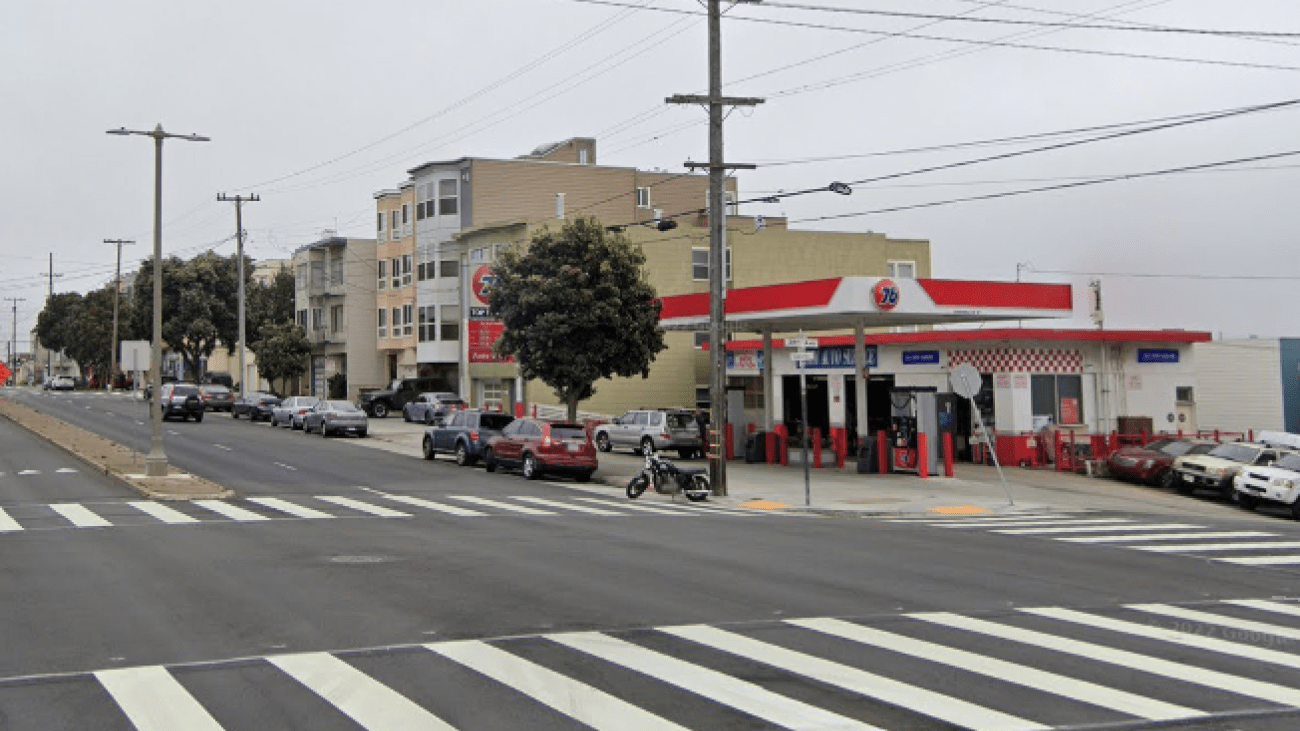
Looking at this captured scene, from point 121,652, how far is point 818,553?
350 inches

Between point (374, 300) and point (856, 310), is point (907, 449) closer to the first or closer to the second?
point (856, 310)

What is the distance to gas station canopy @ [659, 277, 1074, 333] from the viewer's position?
90.0 feet

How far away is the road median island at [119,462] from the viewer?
2267 centimetres

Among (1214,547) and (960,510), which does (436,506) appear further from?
(1214,547)

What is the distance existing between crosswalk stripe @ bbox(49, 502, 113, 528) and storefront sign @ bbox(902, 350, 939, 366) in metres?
23.0

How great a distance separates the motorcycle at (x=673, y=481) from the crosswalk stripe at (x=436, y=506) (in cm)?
464

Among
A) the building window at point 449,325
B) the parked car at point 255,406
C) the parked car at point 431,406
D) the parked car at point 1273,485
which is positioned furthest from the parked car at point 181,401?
the parked car at point 1273,485

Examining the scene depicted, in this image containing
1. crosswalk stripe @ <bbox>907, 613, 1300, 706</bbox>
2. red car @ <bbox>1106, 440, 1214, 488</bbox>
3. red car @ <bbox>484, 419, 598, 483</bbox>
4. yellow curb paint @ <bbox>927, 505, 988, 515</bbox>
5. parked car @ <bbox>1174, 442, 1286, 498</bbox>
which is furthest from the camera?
red car @ <bbox>484, 419, 598, 483</bbox>

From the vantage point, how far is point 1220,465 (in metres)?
26.2

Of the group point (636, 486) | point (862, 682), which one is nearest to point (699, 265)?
point (636, 486)

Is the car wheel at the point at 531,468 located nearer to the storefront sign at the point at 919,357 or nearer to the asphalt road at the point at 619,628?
the asphalt road at the point at 619,628

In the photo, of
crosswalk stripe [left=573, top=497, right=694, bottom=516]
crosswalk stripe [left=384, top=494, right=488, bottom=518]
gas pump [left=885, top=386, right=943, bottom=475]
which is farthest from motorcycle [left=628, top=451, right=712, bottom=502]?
gas pump [left=885, top=386, right=943, bottom=475]

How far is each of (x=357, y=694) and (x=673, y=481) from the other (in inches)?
681

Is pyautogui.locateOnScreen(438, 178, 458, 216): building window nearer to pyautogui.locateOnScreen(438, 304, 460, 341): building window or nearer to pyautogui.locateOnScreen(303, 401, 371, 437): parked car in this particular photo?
pyautogui.locateOnScreen(438, 304, 460, 341): building window
